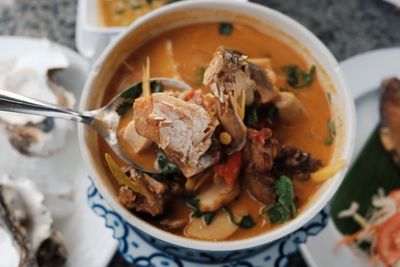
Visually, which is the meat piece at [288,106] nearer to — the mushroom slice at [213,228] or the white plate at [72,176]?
the mushroom slice at [213,228]

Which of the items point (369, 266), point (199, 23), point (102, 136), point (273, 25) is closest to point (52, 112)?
point (102, 136)

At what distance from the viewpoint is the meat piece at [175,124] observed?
1062 millimetres

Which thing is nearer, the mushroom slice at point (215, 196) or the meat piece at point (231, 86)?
the meat piece at point (231, 86)

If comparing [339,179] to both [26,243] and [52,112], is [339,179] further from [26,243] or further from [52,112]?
[26,243]

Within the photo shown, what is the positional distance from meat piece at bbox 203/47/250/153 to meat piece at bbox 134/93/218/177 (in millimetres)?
46

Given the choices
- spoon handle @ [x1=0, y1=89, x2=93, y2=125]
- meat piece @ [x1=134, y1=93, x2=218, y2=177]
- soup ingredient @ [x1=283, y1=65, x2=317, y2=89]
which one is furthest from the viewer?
soup ingredient @ [x1=283, y1=65, x2=317, y2=89]

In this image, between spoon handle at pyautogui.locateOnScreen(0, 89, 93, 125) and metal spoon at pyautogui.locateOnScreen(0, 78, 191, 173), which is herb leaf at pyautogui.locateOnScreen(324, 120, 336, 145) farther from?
spoon handle at pyautogui.locateOnScreen(0, 89, 93, 125)

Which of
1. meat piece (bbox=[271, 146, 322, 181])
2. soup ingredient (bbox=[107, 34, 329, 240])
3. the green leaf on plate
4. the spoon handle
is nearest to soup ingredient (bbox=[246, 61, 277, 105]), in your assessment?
soup ingredient (bbox=[107, 34, 329, 240])

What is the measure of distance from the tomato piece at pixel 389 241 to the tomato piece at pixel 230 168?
25.7 inches

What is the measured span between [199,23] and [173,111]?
0.43 m

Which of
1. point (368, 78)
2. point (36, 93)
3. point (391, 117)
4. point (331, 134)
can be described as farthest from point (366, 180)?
A: point (36, 93)

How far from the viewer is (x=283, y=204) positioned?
1.25m

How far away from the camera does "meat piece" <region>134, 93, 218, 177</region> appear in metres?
1.06

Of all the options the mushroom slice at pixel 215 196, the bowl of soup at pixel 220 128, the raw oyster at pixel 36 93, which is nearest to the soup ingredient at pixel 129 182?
the bowl of soup at pixel 220 128
